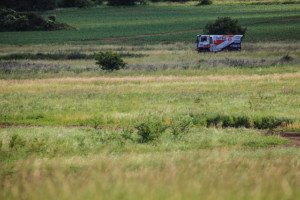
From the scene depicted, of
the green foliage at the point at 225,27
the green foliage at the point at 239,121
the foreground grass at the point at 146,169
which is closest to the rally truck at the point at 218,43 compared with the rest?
the green foliage at the point at 225,27

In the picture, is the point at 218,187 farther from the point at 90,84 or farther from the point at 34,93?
the point at 90,84

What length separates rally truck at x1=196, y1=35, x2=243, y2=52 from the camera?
209 ft

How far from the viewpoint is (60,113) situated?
65.5 feet

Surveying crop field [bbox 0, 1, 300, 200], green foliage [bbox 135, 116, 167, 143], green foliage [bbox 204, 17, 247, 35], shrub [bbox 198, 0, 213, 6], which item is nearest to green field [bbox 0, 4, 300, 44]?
shrub [bbox 198, 0, 213, 6]

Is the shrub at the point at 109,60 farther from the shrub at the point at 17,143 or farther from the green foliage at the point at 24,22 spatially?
the green foliage at the point at 24,22

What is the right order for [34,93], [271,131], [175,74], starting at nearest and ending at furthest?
[271,131]
[34,93]
[175,74]

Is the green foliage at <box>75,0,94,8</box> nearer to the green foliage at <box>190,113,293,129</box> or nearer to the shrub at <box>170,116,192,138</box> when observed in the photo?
the green foliage at <box>190,113,293,129</box>

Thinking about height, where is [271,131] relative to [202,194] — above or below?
below

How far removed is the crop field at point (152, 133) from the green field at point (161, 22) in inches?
1714

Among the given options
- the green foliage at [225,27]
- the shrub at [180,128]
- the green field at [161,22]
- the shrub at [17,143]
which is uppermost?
the shrub at [17,143]

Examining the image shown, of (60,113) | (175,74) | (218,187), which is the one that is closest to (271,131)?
(60,113)

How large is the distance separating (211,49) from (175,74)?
2797cm

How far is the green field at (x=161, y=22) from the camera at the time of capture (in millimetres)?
91500

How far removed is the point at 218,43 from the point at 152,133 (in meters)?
52.3
